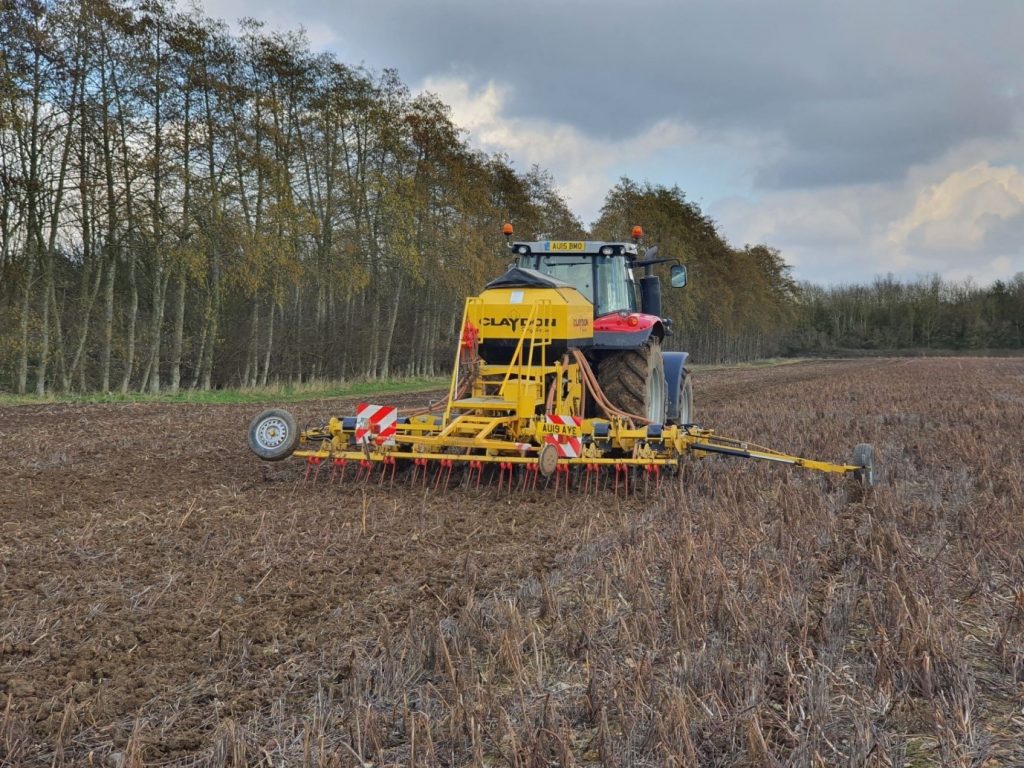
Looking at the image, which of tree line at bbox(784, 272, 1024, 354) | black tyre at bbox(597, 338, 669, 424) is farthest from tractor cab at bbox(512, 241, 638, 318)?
tree line at bbox(784, 272, 1024, 354)

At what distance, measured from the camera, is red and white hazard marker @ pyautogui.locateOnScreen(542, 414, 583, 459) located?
6430 millimetres

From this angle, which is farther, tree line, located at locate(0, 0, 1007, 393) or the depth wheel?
tree line, located at locate(0, 0, 1007, 393)

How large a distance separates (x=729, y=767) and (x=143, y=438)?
342 inches

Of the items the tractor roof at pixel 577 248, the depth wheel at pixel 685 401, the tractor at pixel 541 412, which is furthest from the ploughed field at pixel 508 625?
the tractor roof at pixel 577 248

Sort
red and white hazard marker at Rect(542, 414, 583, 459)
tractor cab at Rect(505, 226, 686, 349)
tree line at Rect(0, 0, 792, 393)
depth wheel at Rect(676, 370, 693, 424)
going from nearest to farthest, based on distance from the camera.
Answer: red and white hazard marker at Rect(542, 414, 583, 459)
tractor cab at Rect(505, 226, 686, 349)
depth wheel at Rect(676, 370, 693, 424)
tree line at Rect(0, 0, 792, 393)

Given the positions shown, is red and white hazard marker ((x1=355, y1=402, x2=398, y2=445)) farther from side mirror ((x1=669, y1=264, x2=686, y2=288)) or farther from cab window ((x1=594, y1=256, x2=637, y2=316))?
side mirror ((x1=669, y1=264, x2=686, y2=288))

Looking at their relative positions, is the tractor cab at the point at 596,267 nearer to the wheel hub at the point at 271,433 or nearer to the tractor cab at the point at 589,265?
the tractor cab at the point at 589,265

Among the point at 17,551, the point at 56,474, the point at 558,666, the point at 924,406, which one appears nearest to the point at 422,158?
the point at 924,406

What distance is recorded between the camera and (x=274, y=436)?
6930 mm

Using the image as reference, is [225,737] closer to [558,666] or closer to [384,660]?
[384,660]

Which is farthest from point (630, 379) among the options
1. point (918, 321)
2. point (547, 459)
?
point (918, 321)

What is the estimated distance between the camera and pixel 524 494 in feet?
21.2

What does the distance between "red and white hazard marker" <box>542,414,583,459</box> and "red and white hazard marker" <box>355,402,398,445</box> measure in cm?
128

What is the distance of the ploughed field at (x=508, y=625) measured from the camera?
2.48 m
